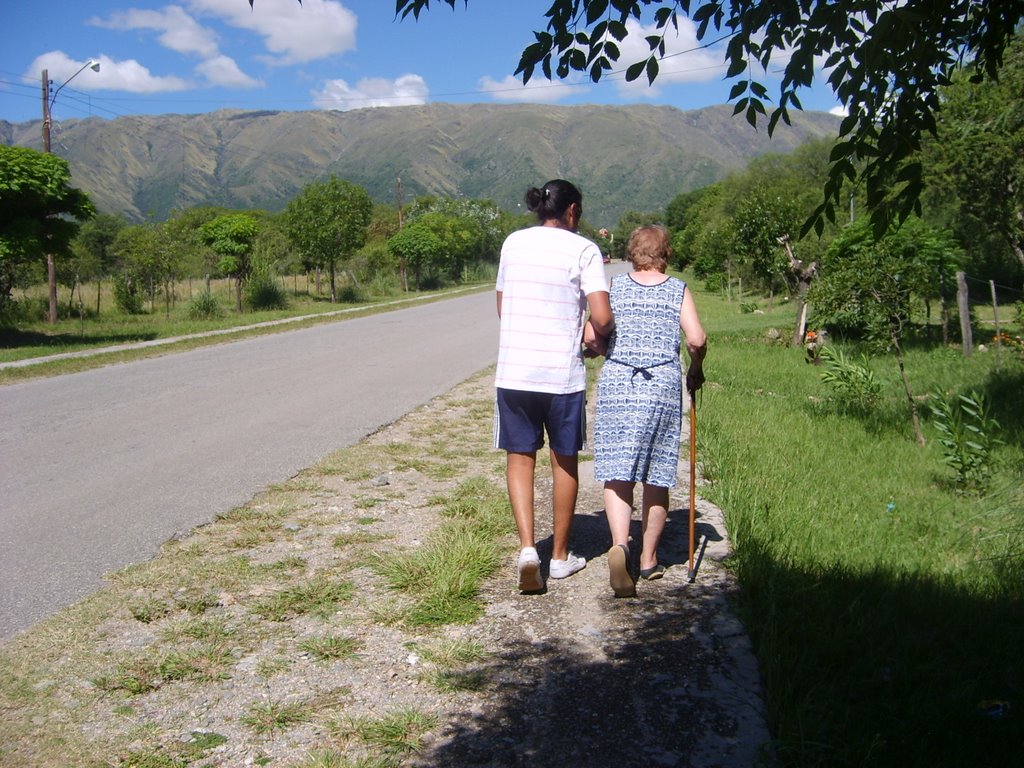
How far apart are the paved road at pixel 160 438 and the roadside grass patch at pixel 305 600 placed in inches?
37.5

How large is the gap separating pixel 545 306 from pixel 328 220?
29.5 metres

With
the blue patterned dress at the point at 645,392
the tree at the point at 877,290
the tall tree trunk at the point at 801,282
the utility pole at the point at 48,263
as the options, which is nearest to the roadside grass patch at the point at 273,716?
the blue patterned dress at the point at 645,392

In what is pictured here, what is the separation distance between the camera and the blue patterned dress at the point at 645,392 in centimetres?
433

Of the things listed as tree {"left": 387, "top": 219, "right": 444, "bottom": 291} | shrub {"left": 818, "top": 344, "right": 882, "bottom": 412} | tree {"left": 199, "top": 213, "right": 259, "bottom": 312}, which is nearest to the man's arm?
shrub {"left": 818, "top": 344, "right": 882, "bottom": 412}

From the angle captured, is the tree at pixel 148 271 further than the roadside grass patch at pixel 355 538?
Yes

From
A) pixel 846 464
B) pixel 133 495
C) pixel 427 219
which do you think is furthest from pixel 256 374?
pixel 427 219

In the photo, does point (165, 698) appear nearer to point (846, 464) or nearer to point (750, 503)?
point (750, 503)

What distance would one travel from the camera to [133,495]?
6082mm

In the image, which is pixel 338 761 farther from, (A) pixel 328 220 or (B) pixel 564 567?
(A) pixel 328 220

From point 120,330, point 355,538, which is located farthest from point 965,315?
point 120,330

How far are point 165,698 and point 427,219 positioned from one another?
5007 cm

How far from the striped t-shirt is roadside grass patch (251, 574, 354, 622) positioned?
1.22 metres

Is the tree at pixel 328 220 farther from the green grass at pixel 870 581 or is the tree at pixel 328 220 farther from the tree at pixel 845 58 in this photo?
the tree at pixel 845 58

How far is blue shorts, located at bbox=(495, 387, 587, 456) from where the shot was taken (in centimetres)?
430
